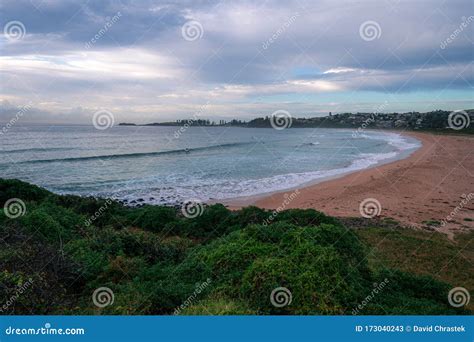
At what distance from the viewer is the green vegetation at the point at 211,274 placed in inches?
222

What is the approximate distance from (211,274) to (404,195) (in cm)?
1660

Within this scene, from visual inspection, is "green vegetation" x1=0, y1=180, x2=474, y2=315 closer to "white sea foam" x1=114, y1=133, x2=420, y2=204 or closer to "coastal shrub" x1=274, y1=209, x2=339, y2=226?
"coastal shrub" x1=274, y1=209, x2=339, y2=226

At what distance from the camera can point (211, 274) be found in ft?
21.6

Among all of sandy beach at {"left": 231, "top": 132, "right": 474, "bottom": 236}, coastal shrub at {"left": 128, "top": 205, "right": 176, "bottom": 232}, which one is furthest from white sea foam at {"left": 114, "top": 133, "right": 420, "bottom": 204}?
coastal shrub at {"left": 128, "top": 205, "right": 176, "bottom": 232}

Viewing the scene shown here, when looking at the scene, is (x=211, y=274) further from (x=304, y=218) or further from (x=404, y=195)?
(x=404, y=195)

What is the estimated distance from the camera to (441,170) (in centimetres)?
2869

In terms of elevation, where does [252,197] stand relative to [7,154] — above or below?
below

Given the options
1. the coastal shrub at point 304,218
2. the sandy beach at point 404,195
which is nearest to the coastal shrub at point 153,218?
the coastal shrub at point 304,218

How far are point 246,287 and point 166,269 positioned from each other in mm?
2122

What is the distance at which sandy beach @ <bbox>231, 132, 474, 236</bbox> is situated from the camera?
15773 millimetres

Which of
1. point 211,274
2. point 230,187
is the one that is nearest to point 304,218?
point 211,274

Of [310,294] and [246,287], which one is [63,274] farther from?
[310,294]

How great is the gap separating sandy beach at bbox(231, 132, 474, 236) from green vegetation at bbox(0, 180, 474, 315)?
614 centimetres

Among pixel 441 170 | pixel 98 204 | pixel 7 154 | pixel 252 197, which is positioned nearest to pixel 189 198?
pixel 252 197
